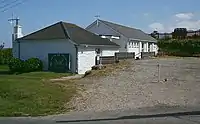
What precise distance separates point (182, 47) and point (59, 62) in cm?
2611

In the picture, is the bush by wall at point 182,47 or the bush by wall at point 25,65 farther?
the bush by wall at point 182,47

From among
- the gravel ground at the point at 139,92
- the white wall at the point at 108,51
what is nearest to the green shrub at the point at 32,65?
the white wall at the point at 108,51

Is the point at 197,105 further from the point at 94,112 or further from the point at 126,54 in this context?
the point at 126,54

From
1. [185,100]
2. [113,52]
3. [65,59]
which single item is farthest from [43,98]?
[113,52]

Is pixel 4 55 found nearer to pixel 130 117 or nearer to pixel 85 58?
pixel 85 58

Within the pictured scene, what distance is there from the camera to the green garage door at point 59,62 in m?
30.7

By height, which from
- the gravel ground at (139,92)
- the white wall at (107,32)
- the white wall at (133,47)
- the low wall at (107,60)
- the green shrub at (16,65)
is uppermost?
the white wall at (107,32)

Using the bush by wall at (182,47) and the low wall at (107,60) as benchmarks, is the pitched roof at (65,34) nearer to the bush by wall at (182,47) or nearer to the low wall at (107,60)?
the low wall at (107,60)

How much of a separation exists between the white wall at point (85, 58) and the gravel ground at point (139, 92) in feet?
22.7

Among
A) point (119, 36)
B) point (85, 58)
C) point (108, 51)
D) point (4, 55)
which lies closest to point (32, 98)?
point (85, 58)

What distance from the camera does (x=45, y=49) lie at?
107 ft

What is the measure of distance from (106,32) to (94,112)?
119 feet

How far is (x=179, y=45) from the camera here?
170 ft

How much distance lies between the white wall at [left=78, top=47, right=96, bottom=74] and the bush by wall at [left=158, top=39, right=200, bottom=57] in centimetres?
2086
